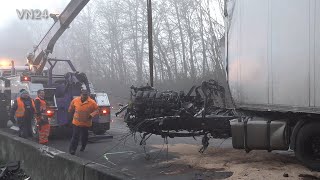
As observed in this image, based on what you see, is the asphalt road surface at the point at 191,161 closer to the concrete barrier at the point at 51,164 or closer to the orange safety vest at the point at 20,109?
the concrete barrier at the point at 51,164

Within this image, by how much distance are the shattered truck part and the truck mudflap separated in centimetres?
88

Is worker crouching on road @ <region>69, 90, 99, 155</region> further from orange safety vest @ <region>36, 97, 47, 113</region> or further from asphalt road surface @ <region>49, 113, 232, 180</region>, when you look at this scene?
orange safety vest @ <region>36, 97, 47, 113</region>

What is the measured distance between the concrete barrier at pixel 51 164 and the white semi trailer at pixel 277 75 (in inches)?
110

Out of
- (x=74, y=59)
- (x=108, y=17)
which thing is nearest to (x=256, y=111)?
(x=108, y=17)

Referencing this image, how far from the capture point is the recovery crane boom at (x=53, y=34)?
13727 millimetres

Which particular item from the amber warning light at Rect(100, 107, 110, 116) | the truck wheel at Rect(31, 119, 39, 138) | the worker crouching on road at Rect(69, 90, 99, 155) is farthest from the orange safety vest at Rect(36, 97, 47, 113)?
the worker crouching on road at Rect(69, 90, 99, 155)

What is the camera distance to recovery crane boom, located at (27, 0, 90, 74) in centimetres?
1373

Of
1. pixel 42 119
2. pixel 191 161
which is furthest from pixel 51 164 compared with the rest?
pixel 42 119

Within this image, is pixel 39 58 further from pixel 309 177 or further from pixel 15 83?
pixel 309 177

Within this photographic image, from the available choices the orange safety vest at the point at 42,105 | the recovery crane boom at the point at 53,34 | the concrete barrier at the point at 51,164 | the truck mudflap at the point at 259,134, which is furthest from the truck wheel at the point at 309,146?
the recovery crane boom at the point at 53,34

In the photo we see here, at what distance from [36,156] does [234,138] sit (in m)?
3.20

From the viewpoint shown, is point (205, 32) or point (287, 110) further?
point (205, 32)

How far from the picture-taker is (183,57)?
32.0 meters

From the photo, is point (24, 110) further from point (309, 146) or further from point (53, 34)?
point (309, 146)
